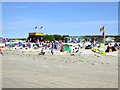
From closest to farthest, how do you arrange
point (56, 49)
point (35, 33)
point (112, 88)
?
point (112, 88)
point (56, 49)
point (35, 33)

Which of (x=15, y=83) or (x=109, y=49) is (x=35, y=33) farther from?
(x=15, y=83)

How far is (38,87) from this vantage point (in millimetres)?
10031

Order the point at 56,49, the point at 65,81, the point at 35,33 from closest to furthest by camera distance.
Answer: the point at 65,81
the point at 56,49
the point at 35,33

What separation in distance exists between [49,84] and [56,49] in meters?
37.5

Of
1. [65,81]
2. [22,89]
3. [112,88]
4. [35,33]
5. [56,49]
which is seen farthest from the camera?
[35,33]

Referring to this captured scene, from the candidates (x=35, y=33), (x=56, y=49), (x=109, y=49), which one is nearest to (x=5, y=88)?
(x=109, y=49)

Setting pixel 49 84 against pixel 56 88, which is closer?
pixel 56 88

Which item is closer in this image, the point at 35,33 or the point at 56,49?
the point at 56,49

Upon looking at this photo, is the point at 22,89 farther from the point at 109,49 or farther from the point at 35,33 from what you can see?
the point at 35,33

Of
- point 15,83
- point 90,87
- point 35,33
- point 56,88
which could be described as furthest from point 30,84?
point 35,33

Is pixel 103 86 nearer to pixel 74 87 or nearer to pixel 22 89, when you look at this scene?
pixel 74 87

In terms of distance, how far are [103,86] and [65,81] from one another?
1.65 m

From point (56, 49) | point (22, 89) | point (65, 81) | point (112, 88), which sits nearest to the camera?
point (22, 89)

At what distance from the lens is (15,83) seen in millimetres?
10758
